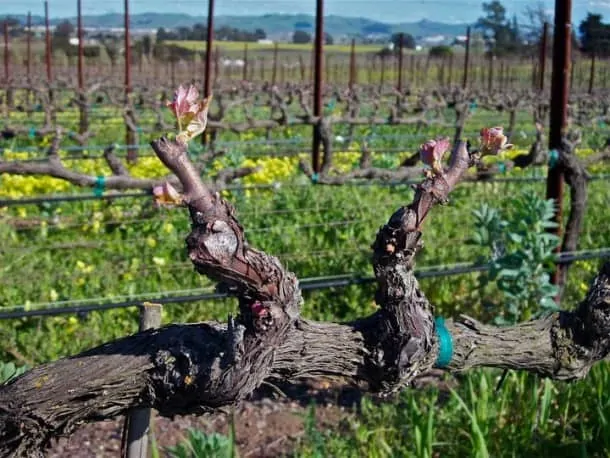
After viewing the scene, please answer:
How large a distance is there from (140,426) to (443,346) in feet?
2.20

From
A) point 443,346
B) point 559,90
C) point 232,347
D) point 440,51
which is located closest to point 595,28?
point 559,90

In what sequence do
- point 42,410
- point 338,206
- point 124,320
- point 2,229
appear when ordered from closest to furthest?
point 42,410 → point 124,320 → point 2,229 → point 338,206

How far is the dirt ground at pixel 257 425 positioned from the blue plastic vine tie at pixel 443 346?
4.87 ft

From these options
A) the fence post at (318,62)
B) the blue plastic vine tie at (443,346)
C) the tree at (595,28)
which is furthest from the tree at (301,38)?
the blue plastic vine tie at (443,346)

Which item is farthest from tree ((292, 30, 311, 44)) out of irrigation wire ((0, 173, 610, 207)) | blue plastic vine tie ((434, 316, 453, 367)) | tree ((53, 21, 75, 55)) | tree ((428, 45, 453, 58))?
blue plastic vine tie ((434, 316, 453, 367))

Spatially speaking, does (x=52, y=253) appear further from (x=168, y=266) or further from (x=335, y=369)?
(x=335, y=369)

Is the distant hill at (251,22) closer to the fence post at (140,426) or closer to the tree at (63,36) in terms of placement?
the fence post at (140,426)

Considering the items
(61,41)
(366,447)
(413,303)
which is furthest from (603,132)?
(61,41)

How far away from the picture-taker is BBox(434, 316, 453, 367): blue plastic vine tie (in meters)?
1.74

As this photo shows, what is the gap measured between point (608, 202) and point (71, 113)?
1590cm

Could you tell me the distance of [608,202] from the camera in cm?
670

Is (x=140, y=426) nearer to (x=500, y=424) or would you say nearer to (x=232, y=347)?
(x=232, y=347)

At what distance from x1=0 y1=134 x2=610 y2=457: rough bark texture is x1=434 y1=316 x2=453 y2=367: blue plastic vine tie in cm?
3

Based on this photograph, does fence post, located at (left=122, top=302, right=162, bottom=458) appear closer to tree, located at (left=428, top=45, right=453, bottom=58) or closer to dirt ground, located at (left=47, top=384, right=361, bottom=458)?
dirt ground, located at (left=47, top=384, right=361, bottom=458)
